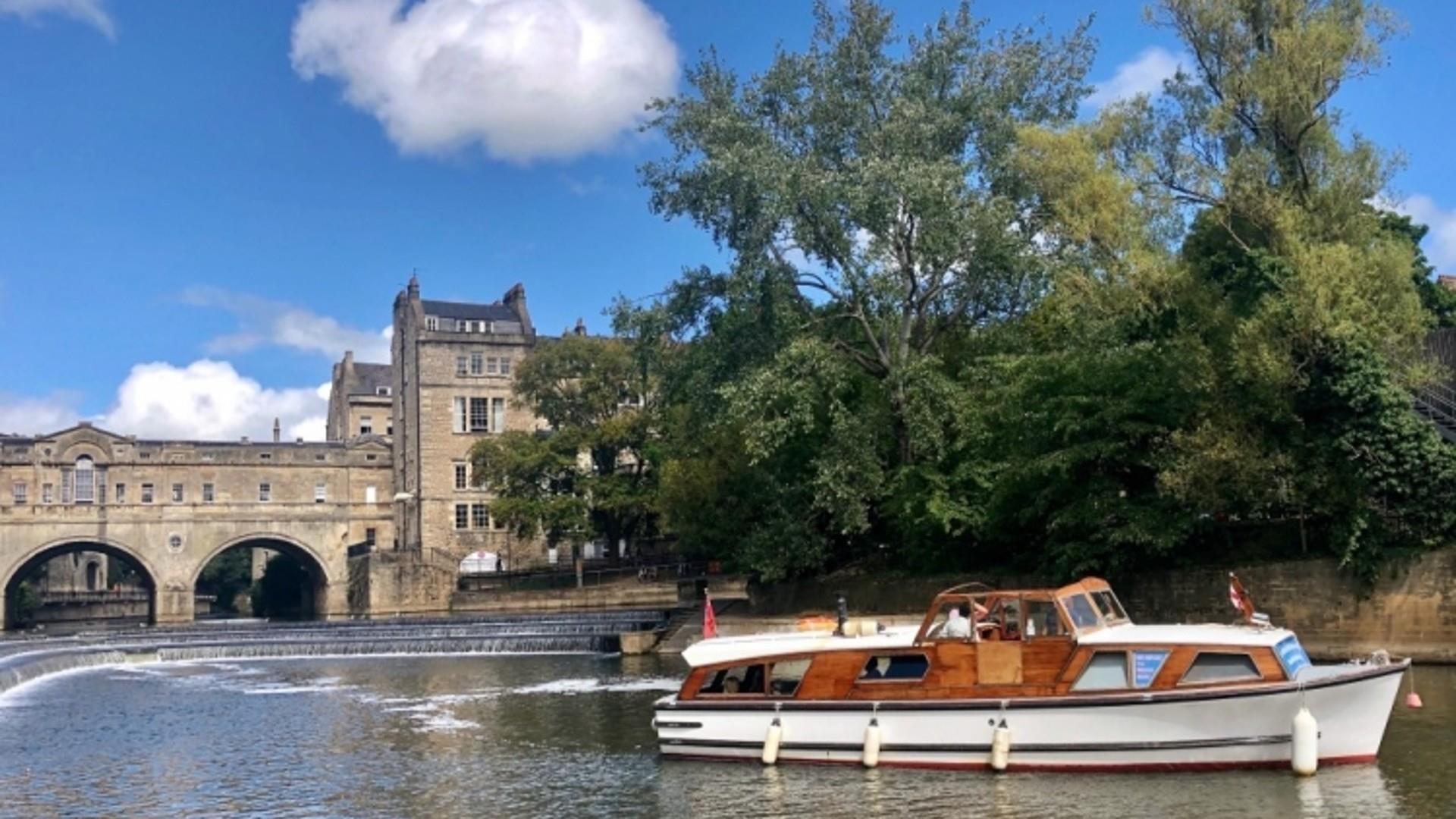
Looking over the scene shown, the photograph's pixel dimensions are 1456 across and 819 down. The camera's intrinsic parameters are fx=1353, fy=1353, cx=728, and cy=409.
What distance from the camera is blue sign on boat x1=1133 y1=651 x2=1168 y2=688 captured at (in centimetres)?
1656

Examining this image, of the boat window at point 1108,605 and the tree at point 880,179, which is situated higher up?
the tree at point 880,179

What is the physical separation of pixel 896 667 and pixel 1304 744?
5023 millimetres

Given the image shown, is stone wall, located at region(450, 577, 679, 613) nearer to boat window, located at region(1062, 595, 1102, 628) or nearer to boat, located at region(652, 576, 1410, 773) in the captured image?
boat, located at region(652, 576, 1410, 773)

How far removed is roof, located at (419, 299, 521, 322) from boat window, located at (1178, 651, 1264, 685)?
78721mm

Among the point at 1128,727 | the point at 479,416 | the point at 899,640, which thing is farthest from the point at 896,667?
the point at 479,416

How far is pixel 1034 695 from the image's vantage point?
17016 mm

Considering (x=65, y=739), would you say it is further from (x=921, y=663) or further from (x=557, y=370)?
(x=557, y=370)

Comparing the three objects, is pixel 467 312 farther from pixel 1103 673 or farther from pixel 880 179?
pixel 1103 673

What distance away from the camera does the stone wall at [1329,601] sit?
1096 inches

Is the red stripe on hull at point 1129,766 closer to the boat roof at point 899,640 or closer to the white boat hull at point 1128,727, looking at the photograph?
the white boat hull at point 1128,727

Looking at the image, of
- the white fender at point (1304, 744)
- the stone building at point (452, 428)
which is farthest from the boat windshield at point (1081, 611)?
the stone building at point (452, 428)


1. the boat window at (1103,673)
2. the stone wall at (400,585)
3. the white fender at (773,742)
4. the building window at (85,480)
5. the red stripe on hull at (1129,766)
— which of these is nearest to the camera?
the red stripe on hull at (1129,766)

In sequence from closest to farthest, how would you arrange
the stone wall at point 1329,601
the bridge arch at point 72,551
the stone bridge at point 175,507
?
the stone wall at point 1329,601, the bridge arch at point 72,551, the stone bridge at point 175,507

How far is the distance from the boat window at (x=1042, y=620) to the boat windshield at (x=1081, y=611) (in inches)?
6.7
